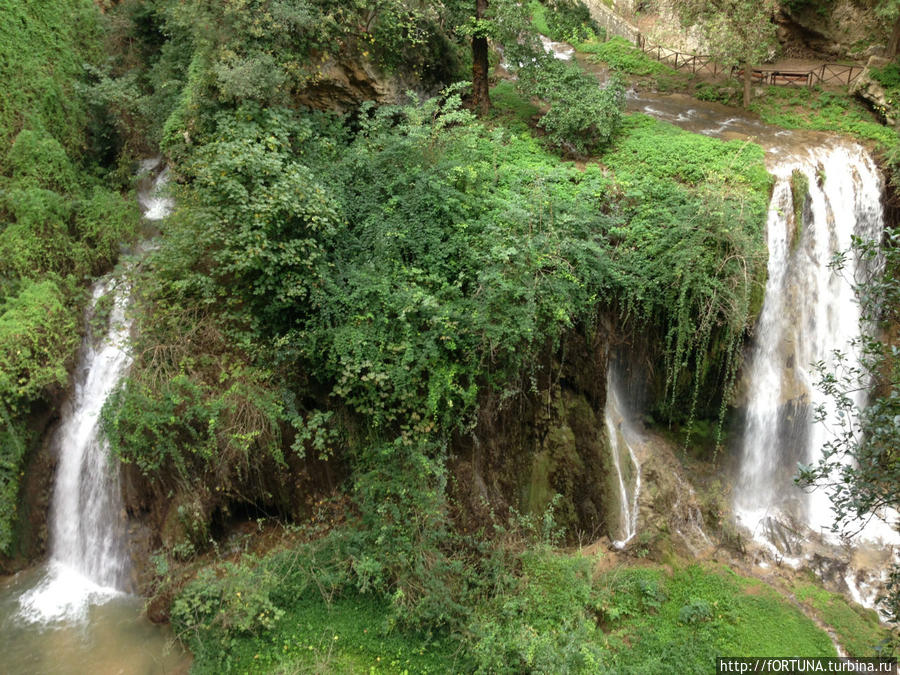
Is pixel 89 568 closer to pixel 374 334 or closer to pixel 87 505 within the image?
pixel 87 505

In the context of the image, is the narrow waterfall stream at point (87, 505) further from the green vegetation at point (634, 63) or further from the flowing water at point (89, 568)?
the green vegetation at point (634, 63)

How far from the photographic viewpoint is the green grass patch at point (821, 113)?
1188cm

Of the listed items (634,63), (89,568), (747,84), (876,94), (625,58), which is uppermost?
(625,58)

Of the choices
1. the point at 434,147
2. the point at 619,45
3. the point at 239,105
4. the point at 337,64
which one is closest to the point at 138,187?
the point at 239,105

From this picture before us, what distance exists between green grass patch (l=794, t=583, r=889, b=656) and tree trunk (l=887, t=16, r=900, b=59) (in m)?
13.5

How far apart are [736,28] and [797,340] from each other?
26.4 ft

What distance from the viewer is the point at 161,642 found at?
7754mm

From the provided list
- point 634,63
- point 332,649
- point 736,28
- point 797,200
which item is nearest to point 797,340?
point 797,200

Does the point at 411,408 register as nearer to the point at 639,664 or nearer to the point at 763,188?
the point at 639,664

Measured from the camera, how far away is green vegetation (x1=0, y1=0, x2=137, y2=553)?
27.5 ft

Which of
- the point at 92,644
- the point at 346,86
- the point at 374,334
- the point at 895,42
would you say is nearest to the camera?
the point at 92,644

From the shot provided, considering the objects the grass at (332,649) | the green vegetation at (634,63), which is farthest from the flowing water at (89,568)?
the green vegetation at (634,63)

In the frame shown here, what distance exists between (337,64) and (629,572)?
1065 centimetres

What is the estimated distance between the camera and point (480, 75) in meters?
12.4
